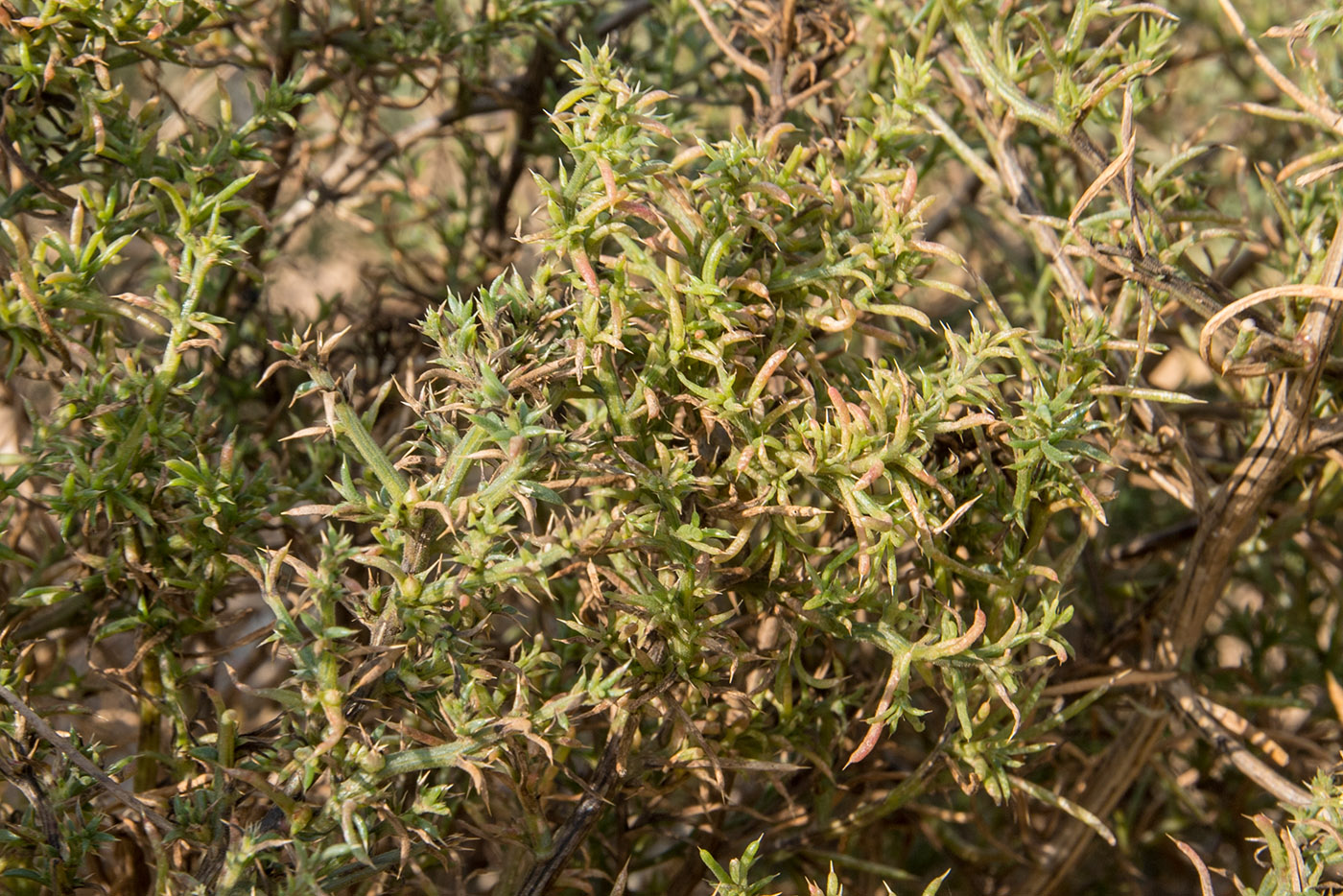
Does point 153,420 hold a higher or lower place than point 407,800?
higher

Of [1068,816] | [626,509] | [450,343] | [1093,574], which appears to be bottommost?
[1068,816]

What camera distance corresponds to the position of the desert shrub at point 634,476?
557 millimetres

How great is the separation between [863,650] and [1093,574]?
23 centimetres

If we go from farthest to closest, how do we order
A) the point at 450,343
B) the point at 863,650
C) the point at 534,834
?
the point at 863,650 < the point at 534,834 < the point at 450,343

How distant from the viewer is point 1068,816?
91 centimetres

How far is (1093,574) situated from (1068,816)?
208 mm

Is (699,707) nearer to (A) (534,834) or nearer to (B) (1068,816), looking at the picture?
(A) (534,834)

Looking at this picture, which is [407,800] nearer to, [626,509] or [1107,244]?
[626,509]

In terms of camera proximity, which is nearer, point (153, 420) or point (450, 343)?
point (450, 343)

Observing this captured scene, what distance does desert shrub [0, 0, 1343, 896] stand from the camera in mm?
557

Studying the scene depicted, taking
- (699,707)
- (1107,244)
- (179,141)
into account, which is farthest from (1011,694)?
(179,141)

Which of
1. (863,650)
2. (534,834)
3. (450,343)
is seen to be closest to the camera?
(450,343)

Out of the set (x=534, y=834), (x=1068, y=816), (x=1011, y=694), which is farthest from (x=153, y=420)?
(x=1068, y=816)

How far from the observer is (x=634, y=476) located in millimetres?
576
